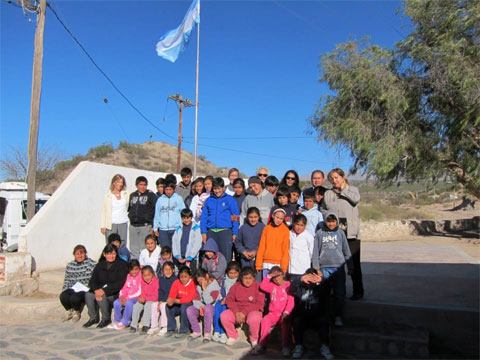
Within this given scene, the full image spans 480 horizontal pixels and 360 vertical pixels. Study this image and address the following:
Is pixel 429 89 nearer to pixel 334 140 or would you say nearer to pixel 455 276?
pixel 334 140

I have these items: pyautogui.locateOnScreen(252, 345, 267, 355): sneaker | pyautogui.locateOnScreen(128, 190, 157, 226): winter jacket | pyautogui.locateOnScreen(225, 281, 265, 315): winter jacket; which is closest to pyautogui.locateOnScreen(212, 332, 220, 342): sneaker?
pyautogui.locateOnScreen(225, 281, 265, 315): winter jacket

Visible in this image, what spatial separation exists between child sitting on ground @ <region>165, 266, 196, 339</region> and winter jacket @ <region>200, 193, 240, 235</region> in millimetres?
850

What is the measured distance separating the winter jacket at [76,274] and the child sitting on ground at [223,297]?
2.30 m

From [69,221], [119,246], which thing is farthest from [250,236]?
[69,221]

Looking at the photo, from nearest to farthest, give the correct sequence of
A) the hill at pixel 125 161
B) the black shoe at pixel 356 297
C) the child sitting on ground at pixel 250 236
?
the black shoe at pixel 356 297 → the child sitting on ground at pixel 250 236 → the hill at pixel 125 161

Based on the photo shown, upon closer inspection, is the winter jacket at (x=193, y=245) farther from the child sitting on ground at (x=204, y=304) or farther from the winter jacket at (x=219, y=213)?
the child sitting on ground at (x=204, y=304)

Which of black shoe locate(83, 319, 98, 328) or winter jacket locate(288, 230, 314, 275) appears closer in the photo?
winter jacket locate(288, 230, 314, 275)

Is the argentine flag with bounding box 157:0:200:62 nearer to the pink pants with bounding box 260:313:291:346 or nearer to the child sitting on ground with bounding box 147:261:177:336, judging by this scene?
the child sitting on ground with bounding box 147:261:177:336

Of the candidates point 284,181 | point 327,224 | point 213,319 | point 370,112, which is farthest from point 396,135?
point 213,319

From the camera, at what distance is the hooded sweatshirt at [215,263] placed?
5262 millimetres

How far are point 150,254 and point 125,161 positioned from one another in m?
29.3

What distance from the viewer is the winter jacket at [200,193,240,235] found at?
5.65 m

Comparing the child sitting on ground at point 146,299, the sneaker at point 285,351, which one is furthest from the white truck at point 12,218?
the sneaker at point 285,351

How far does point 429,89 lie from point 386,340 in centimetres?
1025
